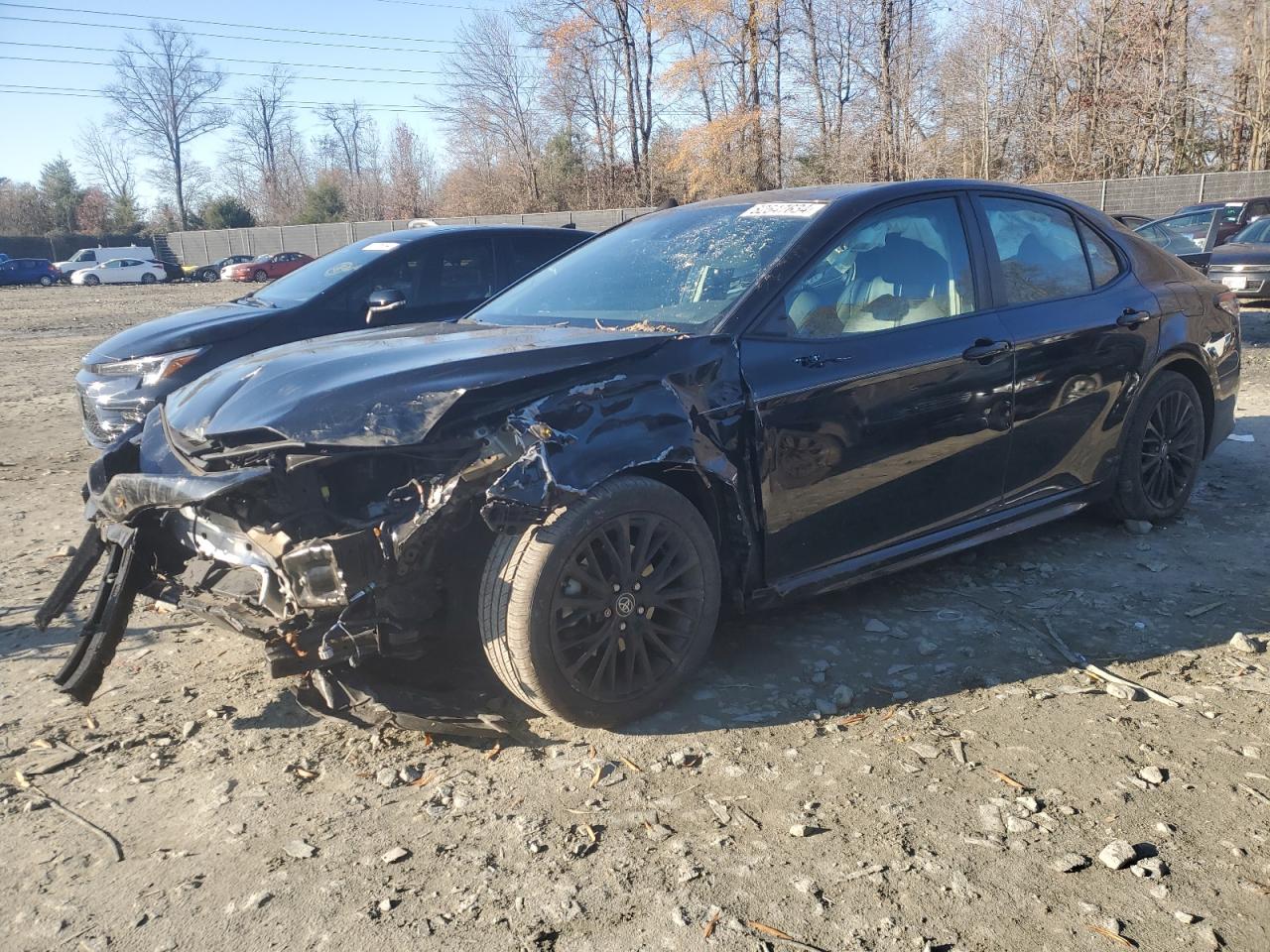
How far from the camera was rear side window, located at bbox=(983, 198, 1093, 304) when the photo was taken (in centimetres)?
430

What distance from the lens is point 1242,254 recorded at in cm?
1311

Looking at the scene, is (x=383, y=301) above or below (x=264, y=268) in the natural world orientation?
below

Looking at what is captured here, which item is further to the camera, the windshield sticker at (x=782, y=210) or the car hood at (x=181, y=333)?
the car hood at (x=181, y=333)

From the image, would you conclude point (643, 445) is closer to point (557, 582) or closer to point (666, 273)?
point (557, 582)

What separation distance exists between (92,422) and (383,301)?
6.71 ft

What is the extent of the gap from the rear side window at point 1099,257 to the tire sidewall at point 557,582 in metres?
2.60

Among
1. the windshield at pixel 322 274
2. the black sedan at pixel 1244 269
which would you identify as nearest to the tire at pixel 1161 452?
the windshield at pixel 322 274

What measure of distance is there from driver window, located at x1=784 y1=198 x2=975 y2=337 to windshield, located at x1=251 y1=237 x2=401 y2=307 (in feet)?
14.5

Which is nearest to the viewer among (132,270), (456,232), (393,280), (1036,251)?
(1036,251)

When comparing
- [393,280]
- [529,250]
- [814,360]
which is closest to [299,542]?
[814,360]

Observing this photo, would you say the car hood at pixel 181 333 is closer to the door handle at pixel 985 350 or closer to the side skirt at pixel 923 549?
the side skirt at pixel 923 549

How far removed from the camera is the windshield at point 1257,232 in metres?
14.1

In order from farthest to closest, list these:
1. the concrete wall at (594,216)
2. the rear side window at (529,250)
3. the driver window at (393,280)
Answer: the concrete wall at (594,216) → the rear side window at (529,250) → the driver window at (393,280)

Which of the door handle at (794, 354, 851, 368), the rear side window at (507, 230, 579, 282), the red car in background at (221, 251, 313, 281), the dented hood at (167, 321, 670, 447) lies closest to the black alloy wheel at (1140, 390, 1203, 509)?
the door handle at (794, 354, 851, 368)
